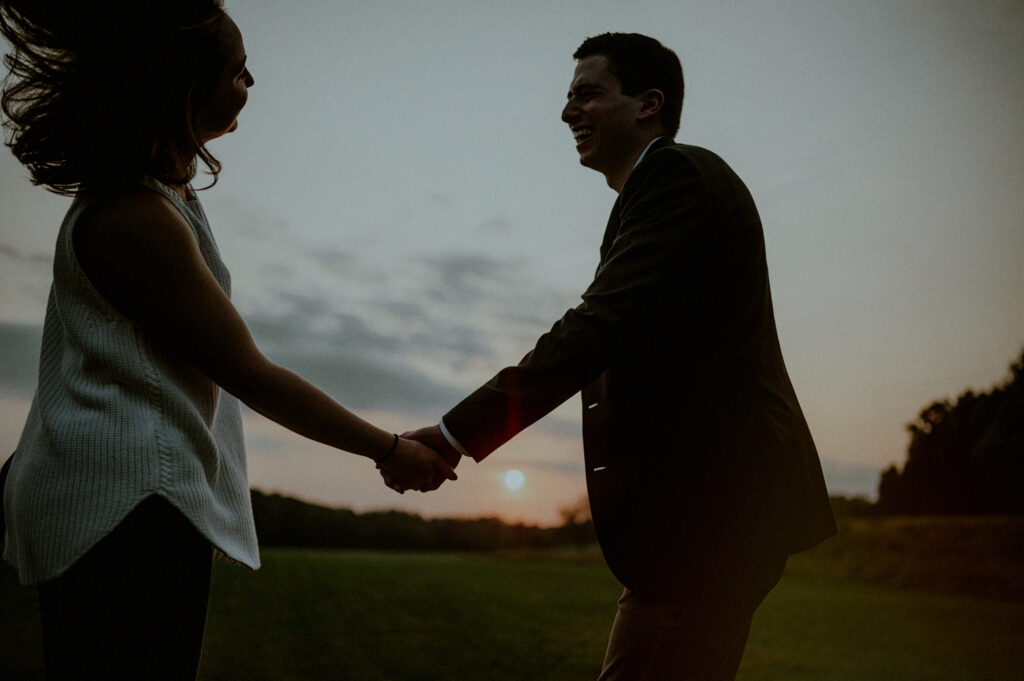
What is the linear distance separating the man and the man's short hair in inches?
20.2

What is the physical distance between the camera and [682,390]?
5.26ft

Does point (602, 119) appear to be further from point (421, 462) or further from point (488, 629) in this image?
point (488, 629)

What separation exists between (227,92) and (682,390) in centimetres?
113

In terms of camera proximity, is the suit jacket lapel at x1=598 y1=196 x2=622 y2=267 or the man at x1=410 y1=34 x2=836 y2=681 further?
the suit jacket lapel at x1=598 y1=196 x2=622 y2=267

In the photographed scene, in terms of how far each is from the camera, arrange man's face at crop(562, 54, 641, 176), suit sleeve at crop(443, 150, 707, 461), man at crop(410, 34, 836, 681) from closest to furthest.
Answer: man at crop(410, 34, 836, 681) → suit sleeve at crop(443, 150, 707, 461) → man's face at crop(562, 54, 641, 176)

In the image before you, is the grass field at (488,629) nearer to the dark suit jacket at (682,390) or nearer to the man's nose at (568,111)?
the dark suit jacket at (682,390)

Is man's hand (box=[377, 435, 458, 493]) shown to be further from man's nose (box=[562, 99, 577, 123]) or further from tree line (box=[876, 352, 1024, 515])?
tree line (box=[876, 352, 1024, 515])

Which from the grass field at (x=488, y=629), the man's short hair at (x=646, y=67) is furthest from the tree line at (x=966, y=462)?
the man's short hair at (x=646, y=67)

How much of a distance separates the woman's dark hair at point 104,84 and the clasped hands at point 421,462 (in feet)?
3.00

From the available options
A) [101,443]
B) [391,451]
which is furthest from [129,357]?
[391,451]

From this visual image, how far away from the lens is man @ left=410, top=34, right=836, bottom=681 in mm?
1582

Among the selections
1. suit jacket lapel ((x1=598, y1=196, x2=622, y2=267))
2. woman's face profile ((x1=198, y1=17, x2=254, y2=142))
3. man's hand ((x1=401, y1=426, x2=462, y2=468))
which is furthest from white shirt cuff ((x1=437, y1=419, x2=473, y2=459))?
woman's face profile ((x1=198, y1=17, x2=254, y2=142))

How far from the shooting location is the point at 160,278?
104 cm

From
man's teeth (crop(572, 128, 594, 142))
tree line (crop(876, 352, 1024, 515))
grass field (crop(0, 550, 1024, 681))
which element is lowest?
grass field (crop(0, 550, 1024, 681))
